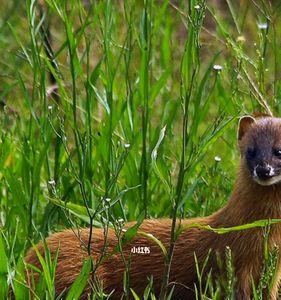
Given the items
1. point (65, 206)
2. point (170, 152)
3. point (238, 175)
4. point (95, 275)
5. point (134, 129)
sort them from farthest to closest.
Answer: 1. point (170, 152)
2. point (134, 129)
3. point (238, 175)
4. point (95, 275)
5. point (65, 206)

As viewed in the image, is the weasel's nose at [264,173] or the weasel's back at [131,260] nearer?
the weasel's nose at [264,173]

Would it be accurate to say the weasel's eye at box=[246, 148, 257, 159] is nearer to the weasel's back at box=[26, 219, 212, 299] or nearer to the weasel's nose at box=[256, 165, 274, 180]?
the weasel's nose at box=[256, 165, 274, 180]

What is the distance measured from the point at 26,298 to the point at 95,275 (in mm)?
388

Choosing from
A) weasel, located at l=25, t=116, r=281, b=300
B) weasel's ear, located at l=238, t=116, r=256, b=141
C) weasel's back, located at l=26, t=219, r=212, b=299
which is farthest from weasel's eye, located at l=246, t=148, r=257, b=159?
weasel's back, located at l=26, t=219, r=212, b=299

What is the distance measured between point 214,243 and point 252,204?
221 mm

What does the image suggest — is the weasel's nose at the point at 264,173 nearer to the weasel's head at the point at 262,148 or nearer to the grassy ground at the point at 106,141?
the weasel's head at the point at 262,148

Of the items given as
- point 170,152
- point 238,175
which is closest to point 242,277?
point 238,175

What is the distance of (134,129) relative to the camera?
538 cm

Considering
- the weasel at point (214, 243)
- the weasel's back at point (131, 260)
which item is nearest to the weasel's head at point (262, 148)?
the weasel at point (214, 243)

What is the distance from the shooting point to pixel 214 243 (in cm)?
481

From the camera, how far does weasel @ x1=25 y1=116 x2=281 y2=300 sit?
185 inches

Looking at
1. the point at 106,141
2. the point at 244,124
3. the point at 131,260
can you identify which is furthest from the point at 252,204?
the point at 106,141

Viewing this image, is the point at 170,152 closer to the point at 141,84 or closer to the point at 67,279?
the point at 141,84

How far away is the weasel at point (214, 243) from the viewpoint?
4700mm
